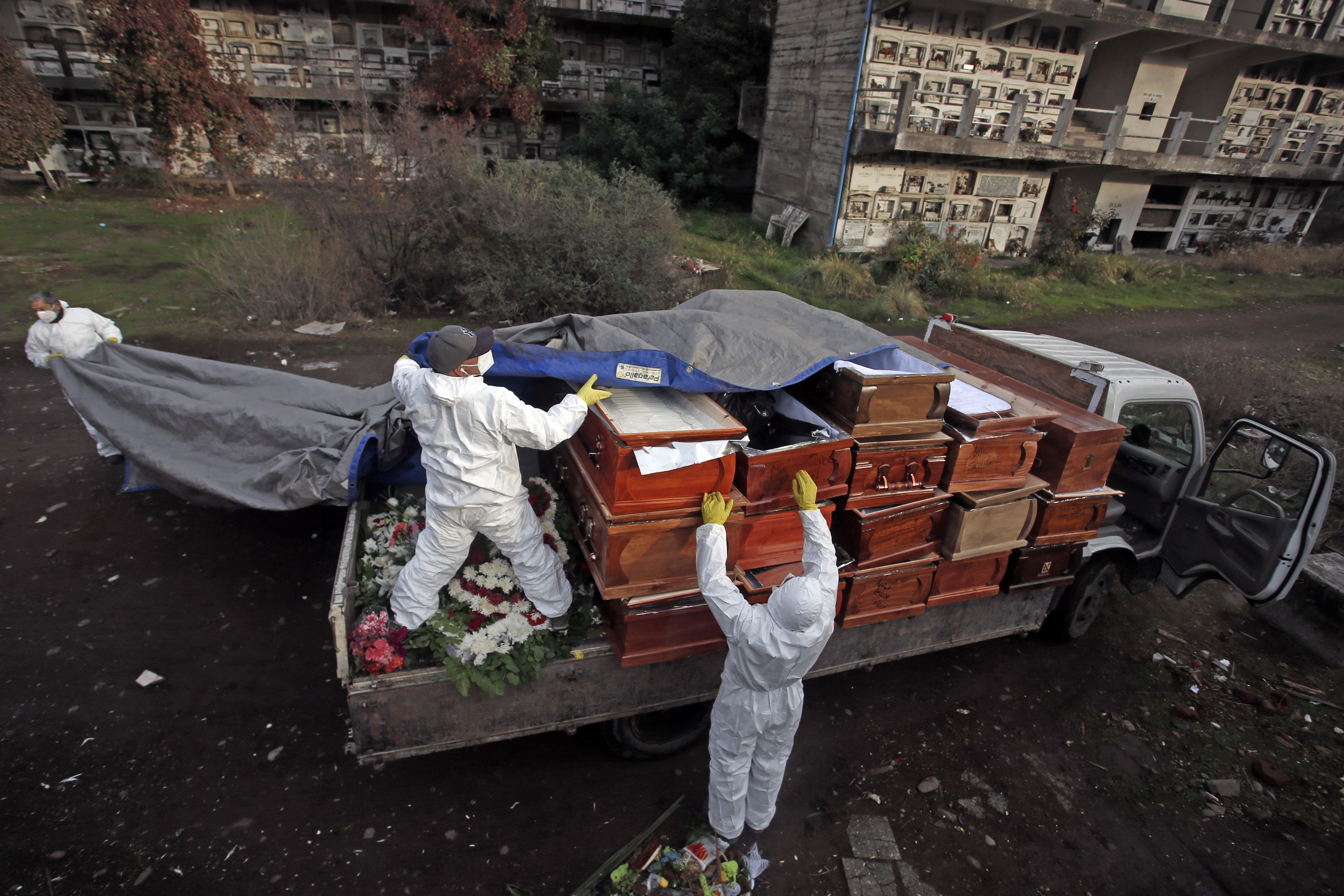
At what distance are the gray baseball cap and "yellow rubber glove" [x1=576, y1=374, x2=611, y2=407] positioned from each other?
597mm

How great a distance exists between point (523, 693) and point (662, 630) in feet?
2.52

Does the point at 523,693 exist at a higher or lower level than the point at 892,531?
lower

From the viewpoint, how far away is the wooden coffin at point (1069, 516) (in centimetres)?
427

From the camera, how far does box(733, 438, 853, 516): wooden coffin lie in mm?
3443

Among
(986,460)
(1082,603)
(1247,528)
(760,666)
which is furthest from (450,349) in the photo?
(1247,528)

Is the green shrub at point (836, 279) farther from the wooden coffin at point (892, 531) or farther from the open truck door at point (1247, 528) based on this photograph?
the wooden coffin at point (892, 531)

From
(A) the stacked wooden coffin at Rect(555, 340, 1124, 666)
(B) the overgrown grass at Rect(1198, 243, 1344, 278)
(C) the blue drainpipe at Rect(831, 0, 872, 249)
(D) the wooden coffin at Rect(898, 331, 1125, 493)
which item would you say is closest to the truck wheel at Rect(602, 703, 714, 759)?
(A) the stacked wooden coffin at Rect(555, 340, 1124, 666)

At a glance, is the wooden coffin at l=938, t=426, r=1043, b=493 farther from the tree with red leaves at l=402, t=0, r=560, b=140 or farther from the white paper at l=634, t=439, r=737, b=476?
the tree with red leaves at l=402, t=0, r=560, b=140

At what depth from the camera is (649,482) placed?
320cm

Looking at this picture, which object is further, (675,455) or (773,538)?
(773,538)

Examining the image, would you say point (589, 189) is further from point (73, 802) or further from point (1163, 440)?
point (73, 802)

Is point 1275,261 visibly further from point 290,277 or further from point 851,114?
point 290,277

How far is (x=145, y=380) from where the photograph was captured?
17.0 feet

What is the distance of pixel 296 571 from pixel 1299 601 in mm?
8494
